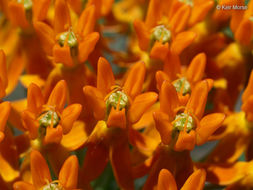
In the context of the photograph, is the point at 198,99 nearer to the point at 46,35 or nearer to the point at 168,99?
the point at 168,99

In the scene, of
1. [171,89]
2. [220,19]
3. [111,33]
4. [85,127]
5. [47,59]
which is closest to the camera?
[171,89]

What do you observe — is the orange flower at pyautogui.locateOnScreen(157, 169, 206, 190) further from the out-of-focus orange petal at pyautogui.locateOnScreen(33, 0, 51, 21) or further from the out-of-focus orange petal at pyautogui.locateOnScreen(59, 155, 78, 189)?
the out-of-focus orange petal at pyautogui.locateOnScreen(33, 0, 51, 21)

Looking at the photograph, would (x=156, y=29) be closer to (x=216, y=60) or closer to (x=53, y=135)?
(x=216, y=60)

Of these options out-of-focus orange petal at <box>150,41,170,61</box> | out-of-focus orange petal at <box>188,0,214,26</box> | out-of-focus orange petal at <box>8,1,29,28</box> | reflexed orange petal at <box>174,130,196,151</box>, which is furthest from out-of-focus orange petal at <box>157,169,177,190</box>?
out-of-focus orange petal at <box>8,1,29,28</box>

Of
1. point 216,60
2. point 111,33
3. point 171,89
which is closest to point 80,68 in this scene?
point 171,89

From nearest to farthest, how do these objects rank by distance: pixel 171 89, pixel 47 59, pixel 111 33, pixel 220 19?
Answer: pixel 171 89, pixel 47 59, pixel 220 19, pixel 111 33

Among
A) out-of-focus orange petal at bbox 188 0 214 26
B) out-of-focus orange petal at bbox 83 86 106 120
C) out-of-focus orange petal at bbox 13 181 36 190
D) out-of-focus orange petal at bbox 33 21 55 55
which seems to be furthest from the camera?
out-of-focus orange petal at bbox 188 0 214 26

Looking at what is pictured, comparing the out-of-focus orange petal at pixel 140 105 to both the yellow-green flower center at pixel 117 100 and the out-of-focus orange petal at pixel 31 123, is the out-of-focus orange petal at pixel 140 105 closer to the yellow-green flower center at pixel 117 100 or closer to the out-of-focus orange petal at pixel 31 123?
the yellow-green flower center at pixel 117 100
